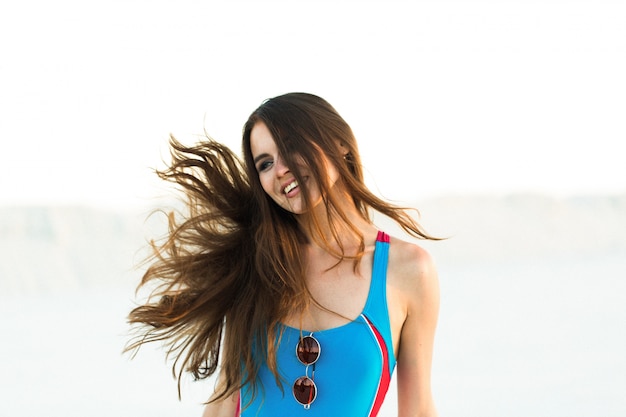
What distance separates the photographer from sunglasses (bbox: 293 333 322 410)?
295cm

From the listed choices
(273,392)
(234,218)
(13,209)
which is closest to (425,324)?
(273,392)

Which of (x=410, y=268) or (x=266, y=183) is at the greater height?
(x=266, y=183)

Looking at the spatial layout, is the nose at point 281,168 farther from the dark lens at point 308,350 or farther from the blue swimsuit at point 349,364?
the dark lens at point 308,350

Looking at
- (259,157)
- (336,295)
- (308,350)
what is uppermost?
(259,157)

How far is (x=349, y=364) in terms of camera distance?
9.69 ft

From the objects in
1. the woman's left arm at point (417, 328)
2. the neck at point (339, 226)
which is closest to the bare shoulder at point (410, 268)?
the woman's left arm at point (417, 328)

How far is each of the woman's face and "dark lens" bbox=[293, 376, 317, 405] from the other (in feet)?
1.79

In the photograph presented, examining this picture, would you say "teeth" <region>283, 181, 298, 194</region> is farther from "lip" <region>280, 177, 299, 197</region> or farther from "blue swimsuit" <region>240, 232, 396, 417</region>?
"blue swimsuit" <region>240, 232, 396, 417</region>

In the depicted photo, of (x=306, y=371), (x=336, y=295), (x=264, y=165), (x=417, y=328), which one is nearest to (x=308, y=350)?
(x=306, y=371)

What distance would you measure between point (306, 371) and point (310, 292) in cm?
27

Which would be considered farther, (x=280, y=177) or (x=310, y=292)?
(x=310, y=292)

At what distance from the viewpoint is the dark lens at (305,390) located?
297 centimetres

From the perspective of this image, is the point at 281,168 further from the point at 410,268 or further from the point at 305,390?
the point at 305,390

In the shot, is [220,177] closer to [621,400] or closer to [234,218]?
[234,218]
